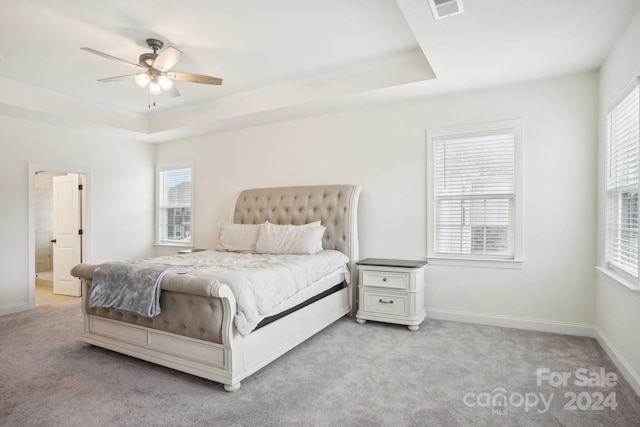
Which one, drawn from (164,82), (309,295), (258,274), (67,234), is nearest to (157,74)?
(164,82)

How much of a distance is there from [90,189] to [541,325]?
6185mm

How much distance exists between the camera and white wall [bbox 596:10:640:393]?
8.26ft

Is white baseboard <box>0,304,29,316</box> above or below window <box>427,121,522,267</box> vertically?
below

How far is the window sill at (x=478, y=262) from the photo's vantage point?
3.80 metres

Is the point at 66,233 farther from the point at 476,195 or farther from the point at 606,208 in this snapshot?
the point at 606,208

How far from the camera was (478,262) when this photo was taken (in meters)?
3.96

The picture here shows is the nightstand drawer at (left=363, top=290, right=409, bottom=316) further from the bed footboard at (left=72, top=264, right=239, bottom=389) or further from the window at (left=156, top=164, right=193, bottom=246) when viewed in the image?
the window at (left=156, top=164, right=193, bottom=246)

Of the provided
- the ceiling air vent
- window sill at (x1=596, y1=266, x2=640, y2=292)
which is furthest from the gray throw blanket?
window sill at (x1=596, y1=266, x2=640, y2=292)

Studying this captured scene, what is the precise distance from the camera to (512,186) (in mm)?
3838

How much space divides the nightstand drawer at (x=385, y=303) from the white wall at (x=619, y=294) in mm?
1703

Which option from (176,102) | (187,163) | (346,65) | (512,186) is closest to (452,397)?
(512,186)

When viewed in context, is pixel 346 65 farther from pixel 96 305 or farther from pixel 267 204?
pixel 96 305

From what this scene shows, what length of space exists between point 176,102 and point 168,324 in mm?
3424

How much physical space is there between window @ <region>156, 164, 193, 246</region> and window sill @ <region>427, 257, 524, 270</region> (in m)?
3.99
